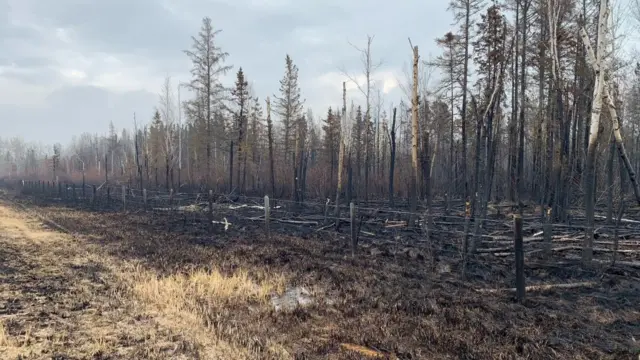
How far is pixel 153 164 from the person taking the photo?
51.3 m

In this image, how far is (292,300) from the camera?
258 inches

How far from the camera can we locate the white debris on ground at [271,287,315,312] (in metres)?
6.26

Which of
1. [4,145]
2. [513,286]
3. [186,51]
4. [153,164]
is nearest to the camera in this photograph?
[513,286]

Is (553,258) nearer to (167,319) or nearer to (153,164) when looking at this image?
(167,319)

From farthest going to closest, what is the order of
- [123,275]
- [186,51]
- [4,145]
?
[4,145], [186,51], [123,275]

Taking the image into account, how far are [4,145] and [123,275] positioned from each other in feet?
746

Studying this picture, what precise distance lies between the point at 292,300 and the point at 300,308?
45 centimetres

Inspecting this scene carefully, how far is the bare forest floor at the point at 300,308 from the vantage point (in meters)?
4.65

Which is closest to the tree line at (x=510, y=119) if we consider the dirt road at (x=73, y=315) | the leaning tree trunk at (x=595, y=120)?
the leaning tree trunk at (x=595, y=120)

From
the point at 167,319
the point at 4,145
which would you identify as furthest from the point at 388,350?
the point at 4,145

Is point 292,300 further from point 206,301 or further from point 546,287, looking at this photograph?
point 546,287

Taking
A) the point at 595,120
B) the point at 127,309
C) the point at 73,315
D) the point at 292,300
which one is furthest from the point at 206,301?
the point at 595,120

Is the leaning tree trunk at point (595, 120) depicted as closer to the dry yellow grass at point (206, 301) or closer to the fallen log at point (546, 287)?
the fallen log at point (546, 287)

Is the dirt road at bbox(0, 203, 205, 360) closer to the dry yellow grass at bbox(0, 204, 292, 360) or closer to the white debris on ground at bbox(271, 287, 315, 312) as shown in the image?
the dry yellow grass at bbox(0, 204, 292, 360)
